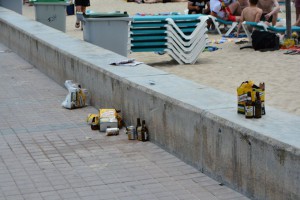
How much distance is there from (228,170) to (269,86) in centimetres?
608

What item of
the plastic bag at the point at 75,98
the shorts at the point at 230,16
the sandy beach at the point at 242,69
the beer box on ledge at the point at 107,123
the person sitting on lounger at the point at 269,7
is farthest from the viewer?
the shorts at the point at 230,16

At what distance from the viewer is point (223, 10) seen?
→ 20688 mm

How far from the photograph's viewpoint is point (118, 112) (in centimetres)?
866

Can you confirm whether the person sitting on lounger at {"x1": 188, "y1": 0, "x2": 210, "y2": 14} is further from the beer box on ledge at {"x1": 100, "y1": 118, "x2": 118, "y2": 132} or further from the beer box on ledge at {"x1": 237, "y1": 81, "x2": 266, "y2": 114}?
the beer box on ledge at {"x1": 237, "y1": 81, "x2": 266, "y2": 114}

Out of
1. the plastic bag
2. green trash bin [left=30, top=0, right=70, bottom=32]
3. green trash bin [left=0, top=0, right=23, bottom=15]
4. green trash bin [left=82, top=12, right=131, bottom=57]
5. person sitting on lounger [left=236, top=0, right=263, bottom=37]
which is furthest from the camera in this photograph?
green trash bin [left=0, top=0, right=23, bottom=15]

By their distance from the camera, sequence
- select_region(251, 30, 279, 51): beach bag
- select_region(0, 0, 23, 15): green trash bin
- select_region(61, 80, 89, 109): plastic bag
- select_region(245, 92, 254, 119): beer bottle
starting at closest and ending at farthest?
1. select_region(245, 92, 254, 119): beer bottle
2. select_region(61, 80, 89, 109): plastic bag
3. select_region(251, 30, 279, 51): beach bag
4. select_region(0, 0, 23, 15): green trash bin

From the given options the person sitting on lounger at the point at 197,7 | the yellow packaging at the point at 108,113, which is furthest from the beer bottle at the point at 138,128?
the person sitting on lounger at the point at 197,7

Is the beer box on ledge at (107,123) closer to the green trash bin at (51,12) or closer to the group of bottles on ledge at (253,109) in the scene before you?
the group of bottles on ledge at (253,109)

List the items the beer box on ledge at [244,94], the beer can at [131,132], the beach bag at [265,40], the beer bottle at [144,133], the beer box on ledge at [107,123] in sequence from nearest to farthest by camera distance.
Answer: the beer box on ledge at [244,94] → the beer bottle at [144,133] → the beer can at [131,132] → the beer box on ledge at [107,123] → the beach bag at [265,40]

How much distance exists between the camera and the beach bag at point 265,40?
646 inches

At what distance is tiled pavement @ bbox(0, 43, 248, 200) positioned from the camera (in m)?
6.29

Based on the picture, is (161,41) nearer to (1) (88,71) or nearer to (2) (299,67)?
(2) (299,67)

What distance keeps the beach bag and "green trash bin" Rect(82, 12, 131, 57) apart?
449cm

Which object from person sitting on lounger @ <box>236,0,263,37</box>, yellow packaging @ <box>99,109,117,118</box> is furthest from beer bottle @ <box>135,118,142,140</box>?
person sitting on lounger @ <box>236,0,263,37</box>
